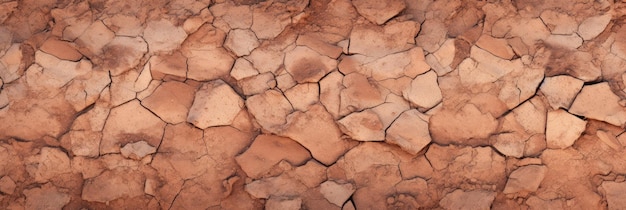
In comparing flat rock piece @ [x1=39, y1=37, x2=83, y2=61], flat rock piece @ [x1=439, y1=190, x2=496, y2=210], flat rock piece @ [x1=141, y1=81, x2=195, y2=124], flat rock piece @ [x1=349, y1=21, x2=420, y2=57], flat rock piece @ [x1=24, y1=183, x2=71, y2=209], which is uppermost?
flat rock piece @ [x1=349, y1=21, x2=420, y2=57]

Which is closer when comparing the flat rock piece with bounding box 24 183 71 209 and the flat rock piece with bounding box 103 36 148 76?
the flat rock piece with bounding box 24 183 71 209

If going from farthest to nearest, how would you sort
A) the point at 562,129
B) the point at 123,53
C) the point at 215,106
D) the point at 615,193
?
1. the point at 123,53
2. the point at 215,106
3. the point at 562,129
4. the point at 615,193

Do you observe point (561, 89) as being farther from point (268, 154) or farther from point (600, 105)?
point (268, 154)

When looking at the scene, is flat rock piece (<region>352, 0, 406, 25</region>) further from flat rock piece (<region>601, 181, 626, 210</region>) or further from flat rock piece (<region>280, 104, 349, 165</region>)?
flat rock piece (<region>601, 181, 626, 210</region>)

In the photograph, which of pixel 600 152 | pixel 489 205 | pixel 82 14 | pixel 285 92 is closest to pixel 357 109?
pixel 285 92

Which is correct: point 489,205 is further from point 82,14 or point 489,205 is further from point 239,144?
point 82,14

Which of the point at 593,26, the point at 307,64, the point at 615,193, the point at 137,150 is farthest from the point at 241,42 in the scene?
the point at 615,193

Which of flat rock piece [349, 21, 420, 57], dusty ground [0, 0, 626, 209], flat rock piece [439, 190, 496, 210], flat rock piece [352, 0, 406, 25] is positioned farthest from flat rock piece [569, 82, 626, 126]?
flat rock piece [352, 0, 406, 25]
